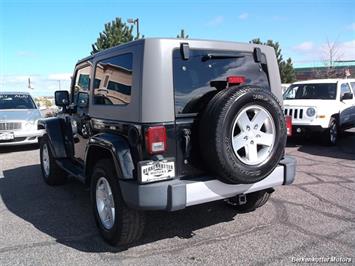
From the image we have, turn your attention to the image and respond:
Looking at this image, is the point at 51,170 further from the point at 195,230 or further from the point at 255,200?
the point at 255,200

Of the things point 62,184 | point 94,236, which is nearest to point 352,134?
point 62,184

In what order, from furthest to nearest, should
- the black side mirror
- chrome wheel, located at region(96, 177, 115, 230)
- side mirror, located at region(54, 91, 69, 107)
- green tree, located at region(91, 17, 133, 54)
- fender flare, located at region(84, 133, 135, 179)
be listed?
green tree, located at region(91, 17, 133, 54) → the black side mirror → side mirror, located at region(54, 91, 69, 107) → chrome wheel, located at region(96, 177, 115, 230) → fender flare, located at region(84, 133, 135, 179)

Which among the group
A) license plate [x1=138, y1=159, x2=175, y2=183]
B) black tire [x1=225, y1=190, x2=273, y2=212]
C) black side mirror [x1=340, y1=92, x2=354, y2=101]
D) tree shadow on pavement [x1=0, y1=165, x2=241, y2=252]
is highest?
black side mirror [x1=340, y1=92, x2=354, y2=101]

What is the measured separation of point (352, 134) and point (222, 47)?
948cm

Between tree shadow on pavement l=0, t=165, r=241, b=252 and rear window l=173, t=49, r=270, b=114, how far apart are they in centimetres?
147

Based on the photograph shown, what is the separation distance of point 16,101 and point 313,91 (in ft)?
28.5

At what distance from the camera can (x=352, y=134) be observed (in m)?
11.8

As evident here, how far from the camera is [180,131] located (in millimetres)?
3455

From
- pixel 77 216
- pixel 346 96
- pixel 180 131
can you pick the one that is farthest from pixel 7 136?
pixel 346 96

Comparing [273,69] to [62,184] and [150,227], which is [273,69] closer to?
[150,227]

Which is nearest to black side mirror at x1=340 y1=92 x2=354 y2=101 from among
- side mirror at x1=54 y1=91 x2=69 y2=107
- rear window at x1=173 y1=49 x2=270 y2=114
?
rear window at x1=173 y1=49 x2=270 y2=114

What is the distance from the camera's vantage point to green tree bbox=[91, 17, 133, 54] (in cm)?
2145

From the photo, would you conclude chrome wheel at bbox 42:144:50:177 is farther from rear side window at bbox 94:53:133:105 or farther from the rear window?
the rear window

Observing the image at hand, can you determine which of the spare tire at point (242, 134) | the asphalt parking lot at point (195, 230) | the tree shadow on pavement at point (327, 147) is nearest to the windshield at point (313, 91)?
the tree shadow on pavement at point (327, 147)
